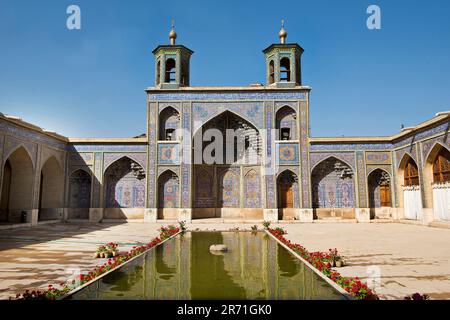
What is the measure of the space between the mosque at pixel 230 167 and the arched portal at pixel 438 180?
5.50 ft

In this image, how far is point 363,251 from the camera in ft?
26.5

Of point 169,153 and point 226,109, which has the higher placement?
point 226,109

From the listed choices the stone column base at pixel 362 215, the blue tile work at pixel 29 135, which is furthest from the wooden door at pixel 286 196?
the blue tile work at pixel 29 135

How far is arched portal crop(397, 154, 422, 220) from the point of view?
51.6 ft

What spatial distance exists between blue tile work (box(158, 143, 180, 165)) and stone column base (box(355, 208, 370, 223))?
9758 millimetres

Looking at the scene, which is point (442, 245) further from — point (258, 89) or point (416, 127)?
point (258, 89)

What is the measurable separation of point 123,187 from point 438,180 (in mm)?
15292

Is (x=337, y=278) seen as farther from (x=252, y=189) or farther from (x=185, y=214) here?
(x=252, y=189)

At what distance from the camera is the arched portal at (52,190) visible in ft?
56.4

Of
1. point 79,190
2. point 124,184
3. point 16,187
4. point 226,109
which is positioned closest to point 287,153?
point 226,109

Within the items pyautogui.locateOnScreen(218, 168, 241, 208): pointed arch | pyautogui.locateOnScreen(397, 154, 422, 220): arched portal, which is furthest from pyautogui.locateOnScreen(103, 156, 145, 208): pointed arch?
pyautogui.locateOnScreen(397, 154, 422, 220): arched portal

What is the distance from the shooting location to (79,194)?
59.0ft

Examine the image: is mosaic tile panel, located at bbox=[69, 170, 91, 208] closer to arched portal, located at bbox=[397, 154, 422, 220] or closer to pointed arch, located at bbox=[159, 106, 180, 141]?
pointed arch, located at bbox=[159, 106, 180, 141]
